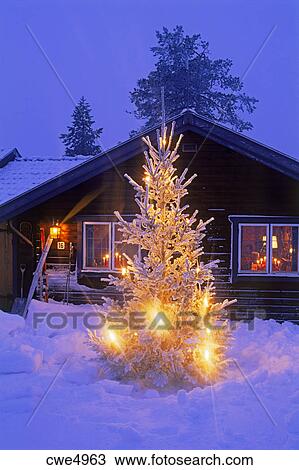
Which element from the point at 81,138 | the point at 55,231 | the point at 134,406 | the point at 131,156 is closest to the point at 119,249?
the point at 55,231

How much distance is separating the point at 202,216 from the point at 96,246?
9.15ft

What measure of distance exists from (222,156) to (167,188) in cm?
517

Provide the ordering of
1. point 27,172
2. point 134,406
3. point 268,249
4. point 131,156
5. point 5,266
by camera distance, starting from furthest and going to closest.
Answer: point 27,172
point 5,266
point 131,156
point 268,249
point 134,406

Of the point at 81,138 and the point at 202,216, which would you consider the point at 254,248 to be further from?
the point at 81,138

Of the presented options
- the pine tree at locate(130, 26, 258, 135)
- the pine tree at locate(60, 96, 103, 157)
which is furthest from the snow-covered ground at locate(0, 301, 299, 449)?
the pine tree at locate(60, 96, 103, 157)

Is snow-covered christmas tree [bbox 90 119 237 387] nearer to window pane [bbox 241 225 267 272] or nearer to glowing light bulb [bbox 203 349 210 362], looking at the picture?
glowing light bulb [bbox 203 349 210 362]

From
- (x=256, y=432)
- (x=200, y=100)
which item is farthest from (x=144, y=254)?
(x=200, y=100)

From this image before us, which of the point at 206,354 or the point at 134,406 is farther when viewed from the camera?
the point at 206,354

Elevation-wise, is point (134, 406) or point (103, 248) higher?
point (103, 248)

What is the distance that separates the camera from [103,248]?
11.8 m

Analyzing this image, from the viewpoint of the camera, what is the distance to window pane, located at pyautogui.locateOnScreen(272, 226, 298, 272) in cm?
1138

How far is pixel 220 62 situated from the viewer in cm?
2883

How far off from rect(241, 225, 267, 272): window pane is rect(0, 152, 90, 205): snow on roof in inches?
204
